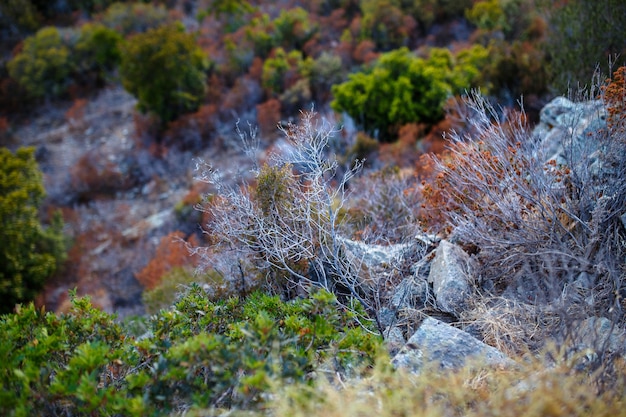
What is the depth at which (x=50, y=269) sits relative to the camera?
416 inches

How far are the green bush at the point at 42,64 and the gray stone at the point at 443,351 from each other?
1752 centimetres

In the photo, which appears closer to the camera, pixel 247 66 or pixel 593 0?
pixel 593 0

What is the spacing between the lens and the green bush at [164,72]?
13.4 metres

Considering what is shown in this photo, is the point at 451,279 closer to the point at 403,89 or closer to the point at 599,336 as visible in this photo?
the point at 599,336

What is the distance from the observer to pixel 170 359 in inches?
118

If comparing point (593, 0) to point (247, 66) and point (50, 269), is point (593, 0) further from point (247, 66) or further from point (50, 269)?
point (50, 269)

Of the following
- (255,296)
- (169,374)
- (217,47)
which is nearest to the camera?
(169,374)

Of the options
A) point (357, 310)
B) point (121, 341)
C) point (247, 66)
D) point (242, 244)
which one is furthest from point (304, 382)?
point (247, 66)

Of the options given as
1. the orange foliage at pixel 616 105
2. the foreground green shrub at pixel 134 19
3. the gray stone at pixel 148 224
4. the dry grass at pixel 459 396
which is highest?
the foreground green shrub at pixel 134 19

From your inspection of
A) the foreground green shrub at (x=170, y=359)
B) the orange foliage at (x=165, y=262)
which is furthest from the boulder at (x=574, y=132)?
the orange foliage at (x=165, y=262)

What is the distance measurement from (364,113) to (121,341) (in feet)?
28.8

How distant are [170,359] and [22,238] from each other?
878 centimetres

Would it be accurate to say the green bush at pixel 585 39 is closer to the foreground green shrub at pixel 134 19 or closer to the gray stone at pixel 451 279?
the gray stone at pixel 451 279

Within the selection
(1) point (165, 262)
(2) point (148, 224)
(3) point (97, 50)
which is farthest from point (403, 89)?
(3) point (97, 50)
